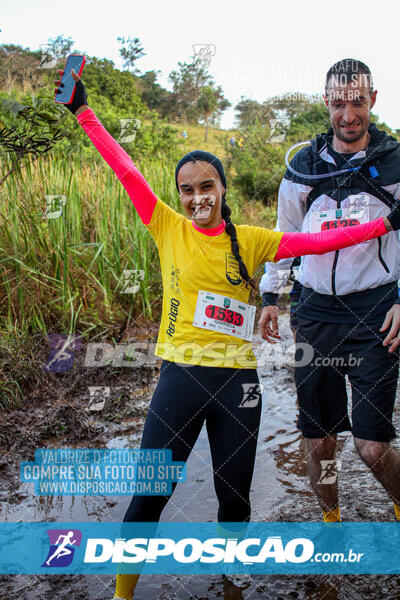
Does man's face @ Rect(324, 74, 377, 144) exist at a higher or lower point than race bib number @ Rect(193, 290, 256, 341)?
higher

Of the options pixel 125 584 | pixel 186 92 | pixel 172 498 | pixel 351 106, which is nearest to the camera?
pixel 125 584

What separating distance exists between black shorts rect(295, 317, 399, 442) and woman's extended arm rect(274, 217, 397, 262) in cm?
39

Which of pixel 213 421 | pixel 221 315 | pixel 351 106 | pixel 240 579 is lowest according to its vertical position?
pixel 240 579

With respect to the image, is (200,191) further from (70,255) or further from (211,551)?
(70,255)

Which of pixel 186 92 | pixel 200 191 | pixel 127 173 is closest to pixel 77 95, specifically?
pixel 127 173

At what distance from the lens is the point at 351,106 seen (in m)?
2.39

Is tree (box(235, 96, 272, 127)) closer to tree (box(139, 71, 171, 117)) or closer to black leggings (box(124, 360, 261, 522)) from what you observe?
tree (box(139, 71, 171, 117))

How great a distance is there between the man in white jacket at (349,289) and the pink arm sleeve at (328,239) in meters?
0.12

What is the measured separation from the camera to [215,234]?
7.39ft

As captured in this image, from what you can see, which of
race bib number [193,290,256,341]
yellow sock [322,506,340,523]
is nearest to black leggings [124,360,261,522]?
race bib number [193,290,256,341]

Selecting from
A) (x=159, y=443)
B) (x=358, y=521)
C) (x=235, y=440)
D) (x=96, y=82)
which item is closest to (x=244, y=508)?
(x=235, y=440)

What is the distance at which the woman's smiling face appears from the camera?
219cm

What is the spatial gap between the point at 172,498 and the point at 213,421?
123cm

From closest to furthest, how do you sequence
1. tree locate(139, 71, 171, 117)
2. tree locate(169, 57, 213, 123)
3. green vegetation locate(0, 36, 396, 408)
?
green vegetation locate(0, 36, 396, 408) < tree locate(169, 57, 213, 123) < tree locate(139, 71, 171, 117)
